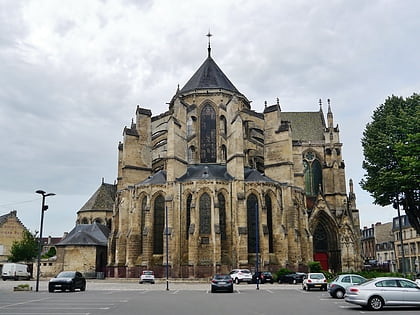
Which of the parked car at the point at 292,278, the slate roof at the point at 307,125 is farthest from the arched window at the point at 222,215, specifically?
the slate roof at the point at 307,125

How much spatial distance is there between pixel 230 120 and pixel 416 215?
18.7 meters

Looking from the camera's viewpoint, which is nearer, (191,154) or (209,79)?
(191,154)

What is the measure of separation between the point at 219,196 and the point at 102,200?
81.3 feet

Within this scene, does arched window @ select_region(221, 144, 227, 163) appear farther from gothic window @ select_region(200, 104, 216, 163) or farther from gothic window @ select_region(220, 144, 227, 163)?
gothic window @ select_region(200, 104, 216, 163)

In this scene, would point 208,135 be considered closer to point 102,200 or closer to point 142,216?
point 142,216

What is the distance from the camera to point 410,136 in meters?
27.4

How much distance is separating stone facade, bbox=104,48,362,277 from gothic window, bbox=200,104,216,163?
0.10 m

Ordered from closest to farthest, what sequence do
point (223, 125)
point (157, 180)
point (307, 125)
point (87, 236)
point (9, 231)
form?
point (157, 180)
point (223, 125)
point (87, 236)
point (307, 125)
point (9, 231)

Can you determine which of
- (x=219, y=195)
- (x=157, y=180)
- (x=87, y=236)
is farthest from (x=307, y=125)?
(x=87, y=236)

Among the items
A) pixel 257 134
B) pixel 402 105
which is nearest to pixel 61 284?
pixel 402 105

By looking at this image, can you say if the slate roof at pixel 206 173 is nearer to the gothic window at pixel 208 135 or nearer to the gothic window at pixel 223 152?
the gothic window at pixel 223 152

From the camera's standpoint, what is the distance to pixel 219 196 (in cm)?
3875

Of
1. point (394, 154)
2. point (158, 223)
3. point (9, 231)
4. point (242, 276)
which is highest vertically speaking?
point (394, 154)

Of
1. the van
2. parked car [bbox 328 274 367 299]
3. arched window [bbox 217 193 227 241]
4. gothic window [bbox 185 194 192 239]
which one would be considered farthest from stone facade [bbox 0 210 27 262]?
parked car [bbox 328 274 367 299]
